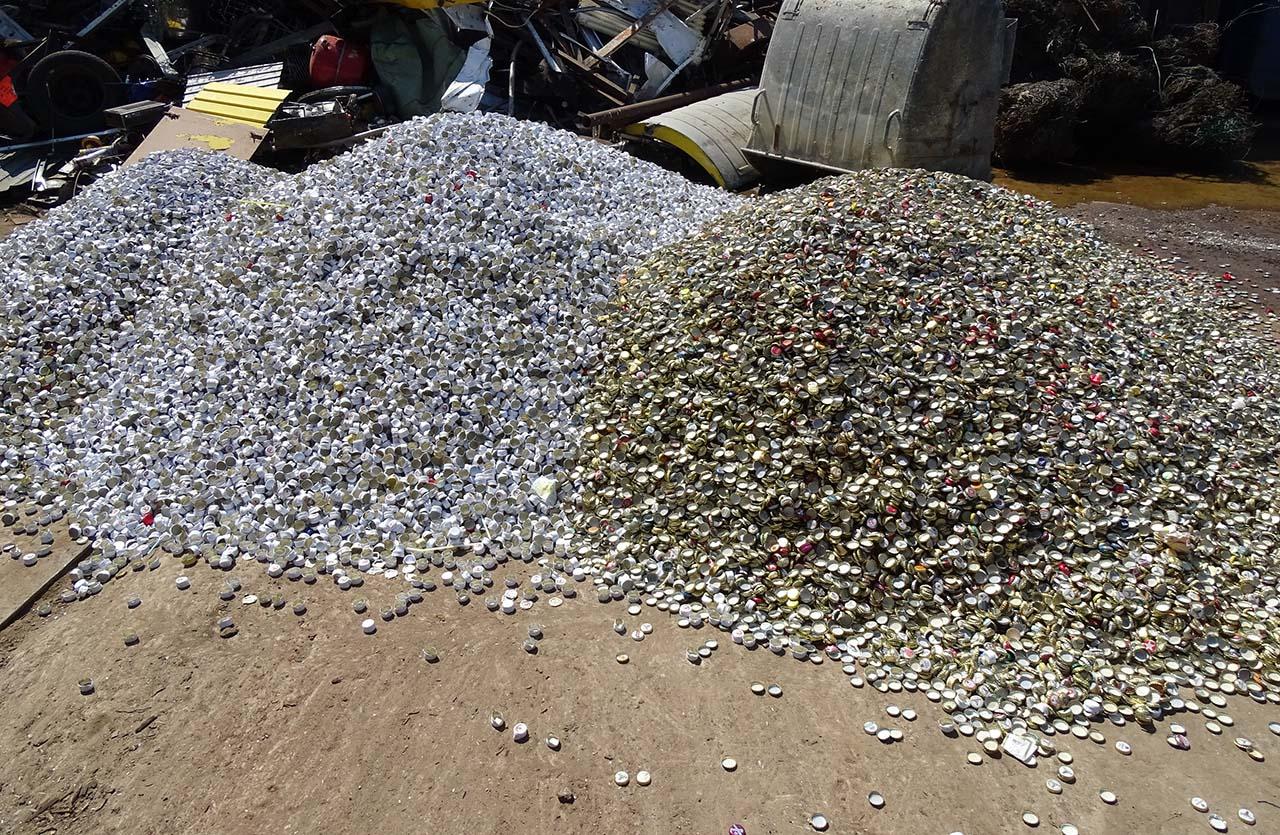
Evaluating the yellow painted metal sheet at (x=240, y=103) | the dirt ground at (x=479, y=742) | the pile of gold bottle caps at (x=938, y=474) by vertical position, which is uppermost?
the yellow painted metal sheet at (x=240, y=103)

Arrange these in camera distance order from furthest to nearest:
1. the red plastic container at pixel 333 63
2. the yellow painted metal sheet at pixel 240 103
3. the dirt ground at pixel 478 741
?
the red plastic container at pixel 333 63
the yellow painted metal sheet at pixel 240 103
the dirt ground at pixel 478 741

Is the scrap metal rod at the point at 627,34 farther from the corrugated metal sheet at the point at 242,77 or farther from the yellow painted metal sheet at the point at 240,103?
the yellow painted metal sheet at the point at 240,103

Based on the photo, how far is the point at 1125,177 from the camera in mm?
12500

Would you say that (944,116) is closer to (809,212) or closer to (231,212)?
(809,212)

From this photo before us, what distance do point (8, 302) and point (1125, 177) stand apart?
45.4 ft

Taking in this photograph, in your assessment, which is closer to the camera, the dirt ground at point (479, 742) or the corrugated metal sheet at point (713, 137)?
the dirt ground at point (479, 742)

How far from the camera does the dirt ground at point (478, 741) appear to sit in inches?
117

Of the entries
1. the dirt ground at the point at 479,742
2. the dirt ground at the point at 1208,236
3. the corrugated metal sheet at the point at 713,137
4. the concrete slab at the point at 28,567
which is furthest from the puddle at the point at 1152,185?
the concrete slab at the point at 28,567

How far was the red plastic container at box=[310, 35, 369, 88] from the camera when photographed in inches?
443

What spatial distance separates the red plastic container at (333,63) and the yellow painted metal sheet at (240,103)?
1056 mm

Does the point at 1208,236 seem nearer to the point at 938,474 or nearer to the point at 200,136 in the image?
the point at 938,474

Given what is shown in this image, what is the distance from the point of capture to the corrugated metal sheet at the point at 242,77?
35.0 feet

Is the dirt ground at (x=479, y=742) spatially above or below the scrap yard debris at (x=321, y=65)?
below

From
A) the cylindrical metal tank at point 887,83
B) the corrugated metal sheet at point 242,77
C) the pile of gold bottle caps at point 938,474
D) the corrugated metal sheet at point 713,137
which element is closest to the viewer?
the pile of gold bottle caps at point 938,474
